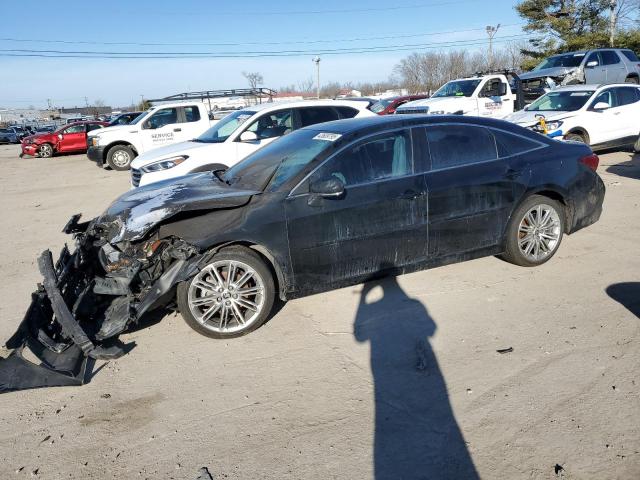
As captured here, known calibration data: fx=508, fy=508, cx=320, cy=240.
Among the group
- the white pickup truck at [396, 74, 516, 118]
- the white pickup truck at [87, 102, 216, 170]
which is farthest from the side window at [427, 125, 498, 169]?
the white pickup truck at [87, 102, 216, 170]

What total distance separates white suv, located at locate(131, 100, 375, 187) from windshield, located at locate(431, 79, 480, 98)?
6.46 meters

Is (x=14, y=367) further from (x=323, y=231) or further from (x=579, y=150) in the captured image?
(x=579, y=150)

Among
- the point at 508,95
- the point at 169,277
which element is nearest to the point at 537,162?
the point at 169,277

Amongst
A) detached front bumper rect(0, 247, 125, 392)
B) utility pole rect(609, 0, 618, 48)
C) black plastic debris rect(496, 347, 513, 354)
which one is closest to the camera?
detached front bumper rect(0, 247, 125, 392)

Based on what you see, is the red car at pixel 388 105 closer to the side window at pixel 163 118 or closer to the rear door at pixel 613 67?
the rear door at pixel 613 67

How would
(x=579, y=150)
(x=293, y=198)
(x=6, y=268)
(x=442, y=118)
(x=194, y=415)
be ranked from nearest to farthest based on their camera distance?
(x=194, y=415)
(x=293, y=198)
(x=442, y=118)
(x=579, y=150)
(x=6, y=268)

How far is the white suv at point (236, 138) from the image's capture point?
864 centimetres

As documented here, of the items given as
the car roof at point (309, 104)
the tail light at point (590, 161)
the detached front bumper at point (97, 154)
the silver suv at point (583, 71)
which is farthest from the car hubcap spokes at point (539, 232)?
the detached front bumper at point (97, 154)

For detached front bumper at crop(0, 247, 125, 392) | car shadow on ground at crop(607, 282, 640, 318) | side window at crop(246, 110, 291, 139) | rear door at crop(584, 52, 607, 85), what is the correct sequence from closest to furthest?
detached front bumper at crop(0, 247, 125, 392), car shadow on ground at crop(607, 282, 640, 318), side window at crop(246, 110, 291, 139), rear door at crop(584, 52, 607, 85)

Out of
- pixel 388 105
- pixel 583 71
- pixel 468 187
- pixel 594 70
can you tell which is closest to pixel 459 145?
pixel 468 187

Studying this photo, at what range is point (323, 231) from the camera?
4.22 meters

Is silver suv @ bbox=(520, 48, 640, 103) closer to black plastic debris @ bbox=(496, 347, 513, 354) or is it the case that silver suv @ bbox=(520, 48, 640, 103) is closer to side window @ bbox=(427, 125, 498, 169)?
side window @ bbox=(427, 125, 498, 169)

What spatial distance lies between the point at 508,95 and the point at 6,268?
13683mm

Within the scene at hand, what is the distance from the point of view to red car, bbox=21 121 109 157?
22.1m
